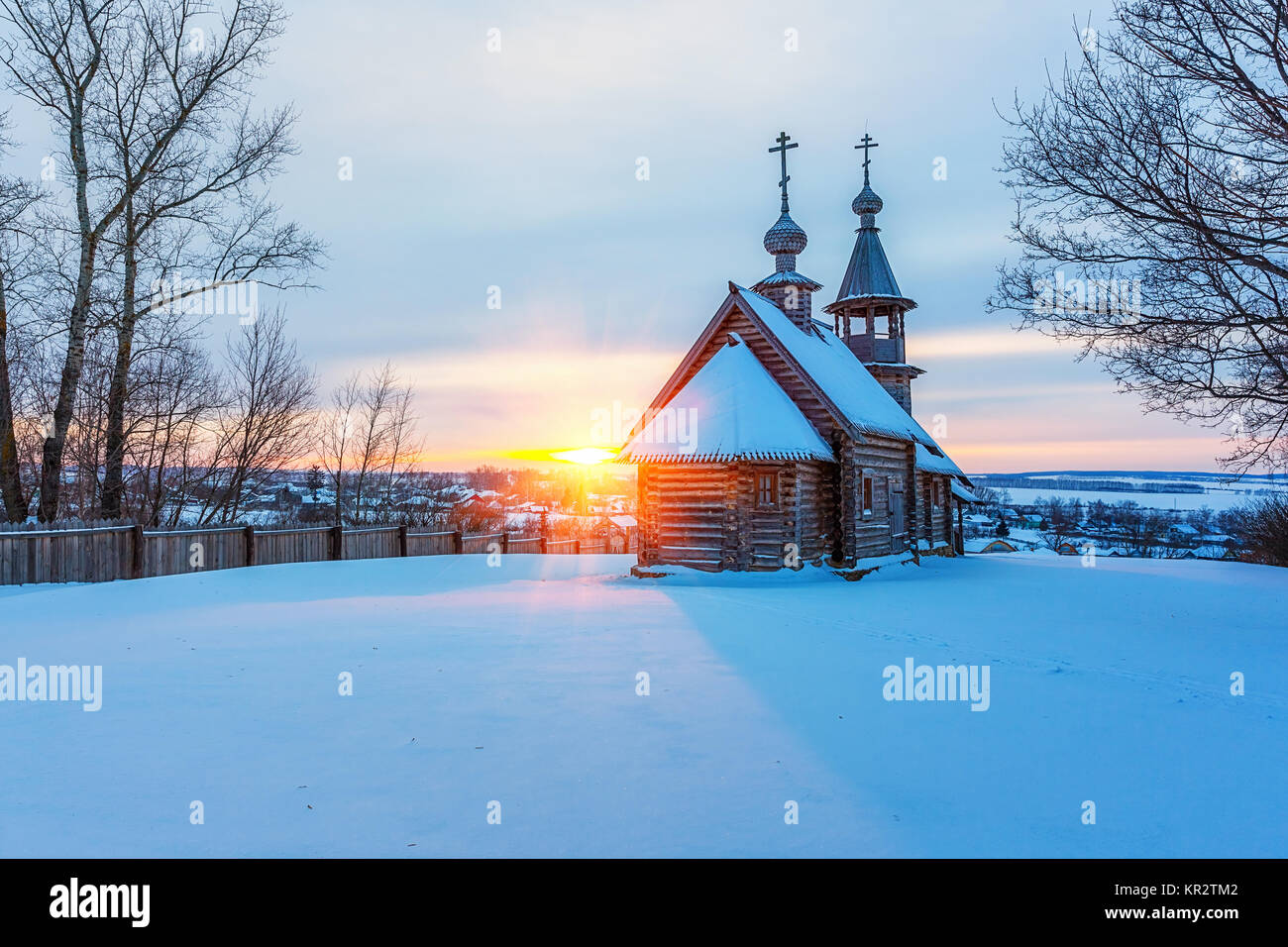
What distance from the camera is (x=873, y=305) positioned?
1242 inches

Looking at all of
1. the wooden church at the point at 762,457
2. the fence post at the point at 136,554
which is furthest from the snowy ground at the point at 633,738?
the wooden church at the point at 762,457

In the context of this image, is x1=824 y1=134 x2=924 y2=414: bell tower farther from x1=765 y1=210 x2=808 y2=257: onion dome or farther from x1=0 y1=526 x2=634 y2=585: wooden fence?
x1=0 y1=526 x2=634 y2=585: wooden fence

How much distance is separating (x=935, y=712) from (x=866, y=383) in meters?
20.9

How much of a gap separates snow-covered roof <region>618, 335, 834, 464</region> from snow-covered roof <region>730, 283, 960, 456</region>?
102cm

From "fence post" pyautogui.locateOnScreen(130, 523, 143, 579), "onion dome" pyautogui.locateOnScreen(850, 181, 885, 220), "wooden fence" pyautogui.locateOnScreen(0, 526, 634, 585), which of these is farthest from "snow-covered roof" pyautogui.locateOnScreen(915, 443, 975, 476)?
"fence post" pyautogui.locateOnScreen(130, 523, 143, 579)

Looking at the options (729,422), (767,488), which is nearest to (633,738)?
(767,488)

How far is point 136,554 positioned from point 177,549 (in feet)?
4.00

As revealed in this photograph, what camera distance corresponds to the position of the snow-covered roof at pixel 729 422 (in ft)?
59.4

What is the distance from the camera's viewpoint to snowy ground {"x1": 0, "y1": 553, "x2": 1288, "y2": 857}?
4285 mm

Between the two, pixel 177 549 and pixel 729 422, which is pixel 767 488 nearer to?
pixel 729 422

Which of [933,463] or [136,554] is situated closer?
[136,554]

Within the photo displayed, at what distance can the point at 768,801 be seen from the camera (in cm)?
469

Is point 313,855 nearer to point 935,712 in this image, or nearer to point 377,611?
point 935,712

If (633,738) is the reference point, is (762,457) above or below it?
above
